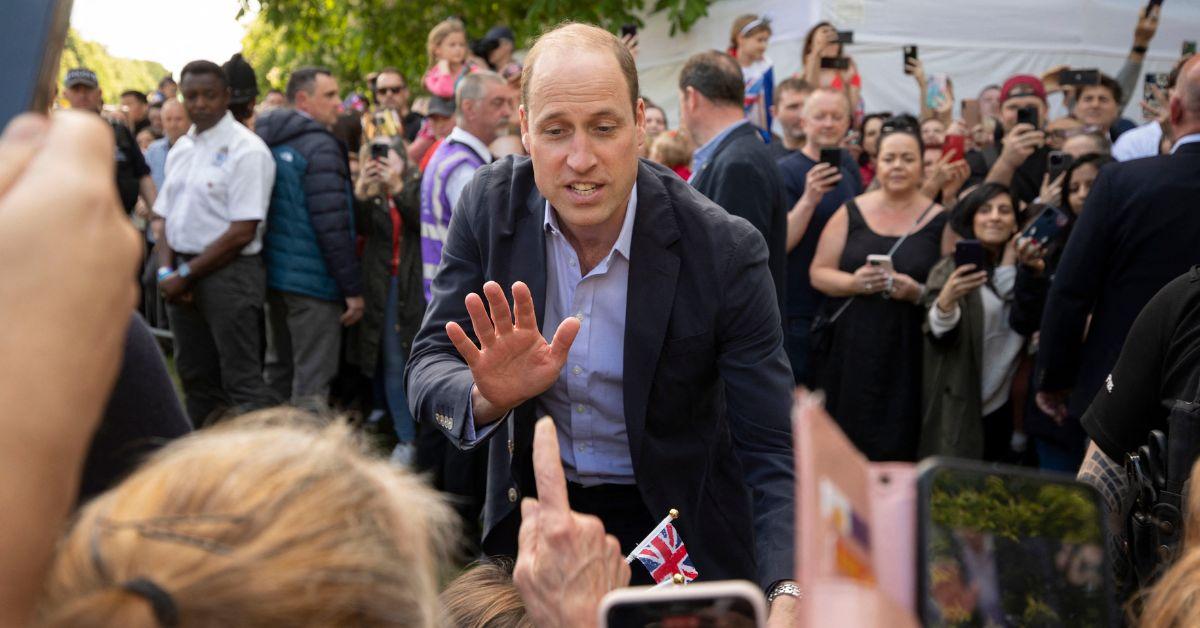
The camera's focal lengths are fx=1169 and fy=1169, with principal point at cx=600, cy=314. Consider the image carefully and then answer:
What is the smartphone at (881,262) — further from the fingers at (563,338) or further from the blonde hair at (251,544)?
the blonde hair at (251,544)

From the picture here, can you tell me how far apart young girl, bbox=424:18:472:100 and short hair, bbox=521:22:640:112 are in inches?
227

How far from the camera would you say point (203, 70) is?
6547 mm

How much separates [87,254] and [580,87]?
1.89 meters

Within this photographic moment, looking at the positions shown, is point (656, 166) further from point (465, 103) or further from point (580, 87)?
point (465, 103)

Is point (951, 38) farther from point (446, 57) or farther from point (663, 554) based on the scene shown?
point (663, 554)

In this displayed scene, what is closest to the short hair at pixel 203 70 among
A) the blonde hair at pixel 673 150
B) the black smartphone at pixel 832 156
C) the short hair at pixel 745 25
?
the blonde hair at pixel 673 150

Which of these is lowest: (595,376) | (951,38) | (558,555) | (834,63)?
(595,376)

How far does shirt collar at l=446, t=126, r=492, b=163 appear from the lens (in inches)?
235

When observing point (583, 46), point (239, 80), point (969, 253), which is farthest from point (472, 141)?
point (583, 46)

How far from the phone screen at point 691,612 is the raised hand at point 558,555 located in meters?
0.30

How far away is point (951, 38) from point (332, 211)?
29.9 feet

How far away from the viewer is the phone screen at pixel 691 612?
40.8 inches

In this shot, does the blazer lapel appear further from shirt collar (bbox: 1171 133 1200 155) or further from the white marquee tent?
the white marquee tent

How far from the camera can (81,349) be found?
877 millimetres
